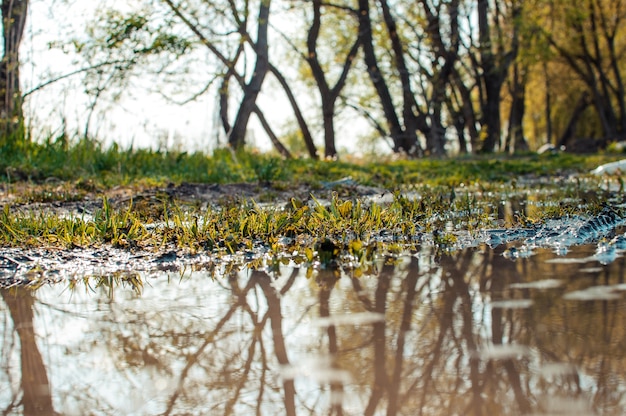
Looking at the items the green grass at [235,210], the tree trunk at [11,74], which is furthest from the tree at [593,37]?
the tree trunk at [11,74]

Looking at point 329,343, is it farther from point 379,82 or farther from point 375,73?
point 379,82

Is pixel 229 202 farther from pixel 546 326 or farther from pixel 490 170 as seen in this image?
pixel 490 170

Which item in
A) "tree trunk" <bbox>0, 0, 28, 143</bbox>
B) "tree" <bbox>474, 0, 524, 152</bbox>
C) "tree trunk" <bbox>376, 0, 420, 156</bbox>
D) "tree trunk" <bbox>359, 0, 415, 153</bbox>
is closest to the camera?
"tree trunk" <bbox>0, 0, 28, 143</bbox>

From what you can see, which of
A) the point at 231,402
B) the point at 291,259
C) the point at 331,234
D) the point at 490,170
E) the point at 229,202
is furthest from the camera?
the point at 490,170

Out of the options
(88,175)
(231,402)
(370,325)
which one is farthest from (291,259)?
(88,175)

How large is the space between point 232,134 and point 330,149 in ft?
18.7

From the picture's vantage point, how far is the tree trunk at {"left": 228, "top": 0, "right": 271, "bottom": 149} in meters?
14.7

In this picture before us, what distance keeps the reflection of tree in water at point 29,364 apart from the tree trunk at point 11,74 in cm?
691

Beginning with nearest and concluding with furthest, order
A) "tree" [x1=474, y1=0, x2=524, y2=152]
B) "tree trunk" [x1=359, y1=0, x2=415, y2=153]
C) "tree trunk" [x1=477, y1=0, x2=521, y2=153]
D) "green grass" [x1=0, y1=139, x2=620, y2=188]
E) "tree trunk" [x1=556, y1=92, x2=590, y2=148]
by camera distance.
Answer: "green grass" [x1=0, y1=139, x2=620, y2=188], "tree trunk" [x1=359, y1=0, x2=415, y2=153], "tree" [x1=474, y1=0, x2=524, y2=152], "tree trunk" [x1=477, y1=0, x2=521, y2=153], "tree trunk" [x1=556, y1=92, x2=590, y2=148]

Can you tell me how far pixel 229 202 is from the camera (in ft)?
20.5

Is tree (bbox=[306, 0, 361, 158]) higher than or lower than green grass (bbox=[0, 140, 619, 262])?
higher

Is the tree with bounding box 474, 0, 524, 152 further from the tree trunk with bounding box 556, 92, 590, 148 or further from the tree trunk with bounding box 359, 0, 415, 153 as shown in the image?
the tree trunk with bounding box 556, 92, 590, 148

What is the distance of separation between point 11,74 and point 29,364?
8.46 metres

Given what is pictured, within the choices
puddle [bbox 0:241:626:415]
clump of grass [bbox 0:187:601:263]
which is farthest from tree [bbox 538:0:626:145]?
puddle [bbox 0:241:626:415]
